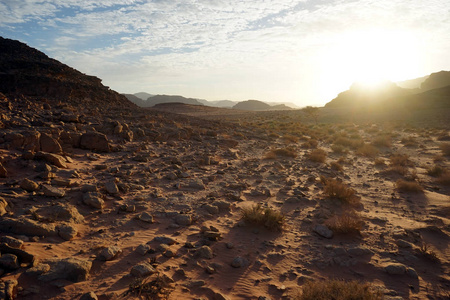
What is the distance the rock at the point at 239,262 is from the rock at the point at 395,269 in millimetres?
2392

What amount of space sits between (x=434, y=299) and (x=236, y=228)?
3.43 metres

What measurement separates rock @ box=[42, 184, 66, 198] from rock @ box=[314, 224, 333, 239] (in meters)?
5.58

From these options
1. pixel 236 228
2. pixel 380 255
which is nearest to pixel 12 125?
pixel 236 228

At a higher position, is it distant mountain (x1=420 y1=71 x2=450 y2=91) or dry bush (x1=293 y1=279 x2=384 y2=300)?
distant mountain (x1=420 y1=71 x2=450 y2=91)

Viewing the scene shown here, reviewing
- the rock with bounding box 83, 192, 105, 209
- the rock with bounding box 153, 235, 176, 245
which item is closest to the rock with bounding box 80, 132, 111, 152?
the rock with bounding box 83, 192, 105, 209

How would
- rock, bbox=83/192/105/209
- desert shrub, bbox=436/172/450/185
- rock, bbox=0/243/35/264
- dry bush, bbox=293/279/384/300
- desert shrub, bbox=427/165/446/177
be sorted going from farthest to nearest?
desert shrub, bbox=427/165/446/177, desert shrub, bbox=436/172/450/185, rock, bbox=83/192/105/209, rock, bbox=0/243/35/264, dry bush, bbox=293/279/384/300

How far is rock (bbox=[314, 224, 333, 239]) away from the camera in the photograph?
558cm

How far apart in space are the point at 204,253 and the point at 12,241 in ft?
9.22

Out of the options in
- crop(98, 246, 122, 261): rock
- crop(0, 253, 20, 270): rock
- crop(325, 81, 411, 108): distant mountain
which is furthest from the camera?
crop(325, 81, 411, 108): distant mountain

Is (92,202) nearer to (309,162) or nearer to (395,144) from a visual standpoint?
(309,162)

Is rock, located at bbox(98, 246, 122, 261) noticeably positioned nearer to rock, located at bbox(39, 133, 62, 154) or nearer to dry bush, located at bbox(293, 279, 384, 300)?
dry bush, located at bbox(293, 279, 384, 300)

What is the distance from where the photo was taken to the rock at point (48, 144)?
8.08 metres

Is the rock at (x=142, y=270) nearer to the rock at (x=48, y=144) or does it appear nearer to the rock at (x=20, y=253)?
the rock at (x=20, y=253)

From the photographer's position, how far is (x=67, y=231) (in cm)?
447
